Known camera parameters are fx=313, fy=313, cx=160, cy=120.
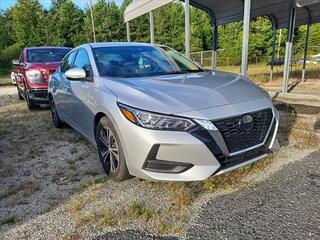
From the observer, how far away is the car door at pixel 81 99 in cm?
403

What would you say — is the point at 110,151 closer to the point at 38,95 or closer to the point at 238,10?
the point at 38,95

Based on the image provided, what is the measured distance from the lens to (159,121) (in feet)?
9.47

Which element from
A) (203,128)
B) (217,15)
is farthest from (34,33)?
(203,128)

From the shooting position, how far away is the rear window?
8.47 meters

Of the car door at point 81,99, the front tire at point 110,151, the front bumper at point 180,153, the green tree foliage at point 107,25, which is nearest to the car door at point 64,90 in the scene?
the car door at point 81,99

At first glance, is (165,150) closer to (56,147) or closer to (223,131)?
(223,131)

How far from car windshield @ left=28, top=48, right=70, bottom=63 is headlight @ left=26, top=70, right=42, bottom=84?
0.83 meters

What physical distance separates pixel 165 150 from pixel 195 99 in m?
0.59

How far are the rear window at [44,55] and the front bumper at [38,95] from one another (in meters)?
1.04

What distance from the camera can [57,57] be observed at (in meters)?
8.78

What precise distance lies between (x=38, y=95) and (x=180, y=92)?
5.67 m

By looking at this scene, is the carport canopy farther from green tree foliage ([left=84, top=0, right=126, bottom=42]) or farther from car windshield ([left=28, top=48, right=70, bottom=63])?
green tree foliage ([left=84, top=0, right=126, bottom=42])

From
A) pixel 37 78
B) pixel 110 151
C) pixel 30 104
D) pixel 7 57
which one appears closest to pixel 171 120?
pixel 110 151

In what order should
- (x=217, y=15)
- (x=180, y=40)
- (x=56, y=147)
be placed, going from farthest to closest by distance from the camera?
(x=180, y=40)
(x=217, y=15)
(x=56, y=147)
